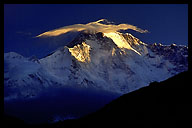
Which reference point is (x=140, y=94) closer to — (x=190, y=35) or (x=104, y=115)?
(x=104, y=115)

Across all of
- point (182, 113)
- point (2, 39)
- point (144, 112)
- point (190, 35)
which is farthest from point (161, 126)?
point (2, 39)

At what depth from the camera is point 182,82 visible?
65.9 meters

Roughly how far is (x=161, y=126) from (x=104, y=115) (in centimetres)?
2209

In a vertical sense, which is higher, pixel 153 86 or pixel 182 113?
pixel 153 86

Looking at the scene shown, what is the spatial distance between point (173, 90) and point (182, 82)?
15.6 ft

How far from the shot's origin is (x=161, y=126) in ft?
155

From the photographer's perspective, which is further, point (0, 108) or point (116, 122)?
point (116, 122)

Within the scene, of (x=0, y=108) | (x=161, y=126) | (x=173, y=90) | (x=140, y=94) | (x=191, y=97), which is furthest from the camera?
(x=140, y=94)

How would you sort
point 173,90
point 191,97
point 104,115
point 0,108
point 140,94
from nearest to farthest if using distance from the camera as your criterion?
point 0,108, point 191,97, point 173,90, point 104,115, point 140,94

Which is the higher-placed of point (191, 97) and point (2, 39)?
point (2, 39)
